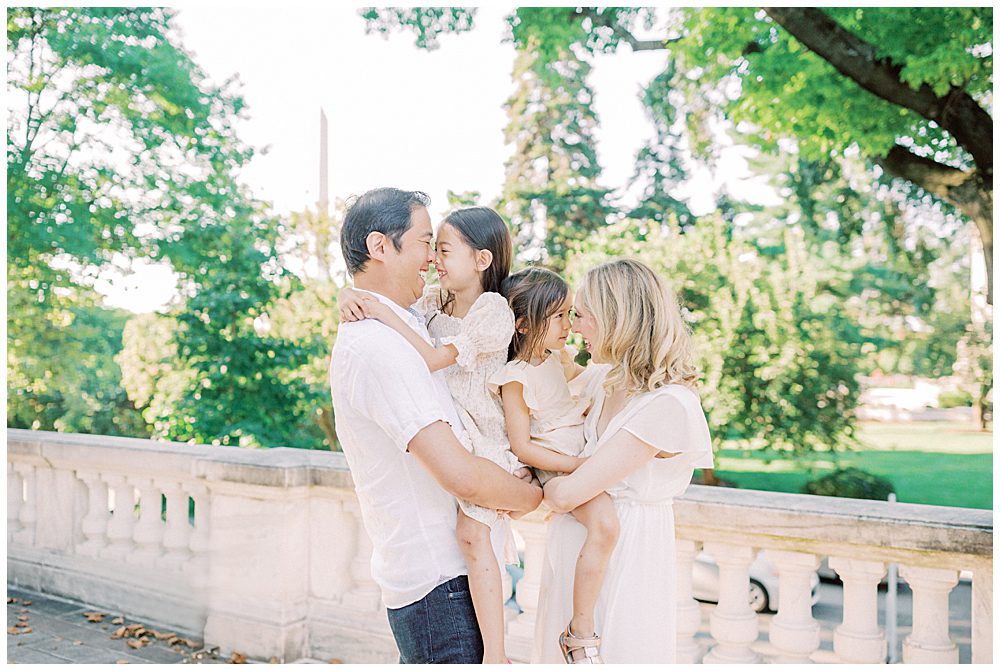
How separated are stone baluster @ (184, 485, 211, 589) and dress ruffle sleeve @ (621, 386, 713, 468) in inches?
126

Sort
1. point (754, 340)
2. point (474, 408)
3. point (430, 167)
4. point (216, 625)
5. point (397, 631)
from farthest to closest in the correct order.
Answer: point (430, 167) < point (754, 340) < point (216, 625) < point (474, 408) < point (397, 631)

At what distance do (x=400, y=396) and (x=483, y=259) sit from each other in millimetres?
541

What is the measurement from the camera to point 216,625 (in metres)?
4.48

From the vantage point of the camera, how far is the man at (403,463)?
2.02 m

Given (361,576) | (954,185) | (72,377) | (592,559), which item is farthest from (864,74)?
(72,377)

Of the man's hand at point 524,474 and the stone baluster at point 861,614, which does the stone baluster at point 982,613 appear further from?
the man's hand at point 524,474

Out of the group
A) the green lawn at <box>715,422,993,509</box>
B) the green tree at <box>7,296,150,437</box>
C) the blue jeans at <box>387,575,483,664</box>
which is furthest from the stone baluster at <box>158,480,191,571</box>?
the green lawn at <box>715,422,993,509</box>

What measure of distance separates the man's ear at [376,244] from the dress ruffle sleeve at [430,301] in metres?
0.35

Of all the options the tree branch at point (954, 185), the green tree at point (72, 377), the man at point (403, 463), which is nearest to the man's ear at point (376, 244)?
the man at point (403, 463)

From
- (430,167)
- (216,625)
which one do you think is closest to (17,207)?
(216,625)

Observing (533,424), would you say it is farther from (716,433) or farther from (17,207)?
(716,433)

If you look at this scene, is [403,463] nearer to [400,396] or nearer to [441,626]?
[400,396]

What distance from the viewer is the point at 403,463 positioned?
212 centimetres

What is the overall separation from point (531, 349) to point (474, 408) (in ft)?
0.78
